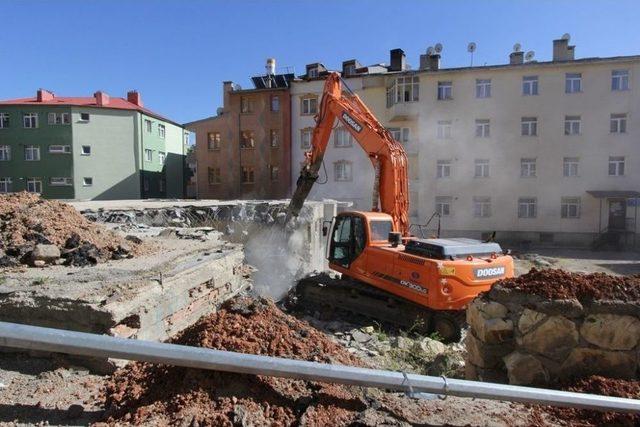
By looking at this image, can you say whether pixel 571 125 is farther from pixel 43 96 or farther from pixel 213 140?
pixel 43 96

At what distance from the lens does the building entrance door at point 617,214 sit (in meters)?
26.6

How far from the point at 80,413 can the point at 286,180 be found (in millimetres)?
30043

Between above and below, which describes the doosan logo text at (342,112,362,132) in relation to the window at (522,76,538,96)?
below

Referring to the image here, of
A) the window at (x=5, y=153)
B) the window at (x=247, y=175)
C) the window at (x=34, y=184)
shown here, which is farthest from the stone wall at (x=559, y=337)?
the window at (x=5, y=153)

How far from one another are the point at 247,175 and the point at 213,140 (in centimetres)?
390

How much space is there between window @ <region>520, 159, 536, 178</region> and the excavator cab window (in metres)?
20.9

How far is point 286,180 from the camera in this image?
32375 mm

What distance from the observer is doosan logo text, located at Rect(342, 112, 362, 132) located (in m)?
11.6

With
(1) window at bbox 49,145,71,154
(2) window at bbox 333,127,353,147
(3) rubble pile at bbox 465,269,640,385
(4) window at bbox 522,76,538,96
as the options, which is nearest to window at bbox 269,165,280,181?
(2) window at bbox 333,127,353,147

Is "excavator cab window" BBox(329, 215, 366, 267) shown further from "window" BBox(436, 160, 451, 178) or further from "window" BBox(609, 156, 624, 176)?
"window" BBox(609, 156, 624, 176)

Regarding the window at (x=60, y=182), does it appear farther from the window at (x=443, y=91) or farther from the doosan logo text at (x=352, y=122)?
the doosan logo text at (x=352, y=122)

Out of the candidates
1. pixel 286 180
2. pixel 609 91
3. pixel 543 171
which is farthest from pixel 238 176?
pixel 609 91

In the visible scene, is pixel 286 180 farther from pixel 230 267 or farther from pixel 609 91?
pixel 230 267

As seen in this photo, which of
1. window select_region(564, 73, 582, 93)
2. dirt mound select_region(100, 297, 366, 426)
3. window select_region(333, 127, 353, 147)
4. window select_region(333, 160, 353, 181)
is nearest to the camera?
dirt mound select_region(100, 297, 366, 426)
